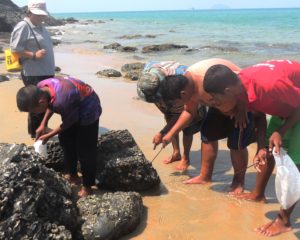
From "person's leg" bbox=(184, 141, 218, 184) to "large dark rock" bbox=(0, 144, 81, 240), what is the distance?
1.52m

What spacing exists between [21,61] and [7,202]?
2.83 metres

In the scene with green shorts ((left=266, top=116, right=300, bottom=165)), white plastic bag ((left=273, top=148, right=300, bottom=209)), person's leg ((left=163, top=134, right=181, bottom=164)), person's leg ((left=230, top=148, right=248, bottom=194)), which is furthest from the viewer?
person's leg ((left=163, top=134, right=181, bottom=164))

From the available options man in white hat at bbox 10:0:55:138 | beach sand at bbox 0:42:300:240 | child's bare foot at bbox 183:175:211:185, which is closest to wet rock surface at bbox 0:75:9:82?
beach sand at bbox 0:42:300:240

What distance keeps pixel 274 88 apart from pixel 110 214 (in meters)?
1.50

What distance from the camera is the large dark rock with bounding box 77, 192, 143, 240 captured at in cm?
309

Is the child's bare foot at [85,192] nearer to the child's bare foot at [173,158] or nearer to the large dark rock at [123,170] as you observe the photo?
the large dark rock at [123,170]

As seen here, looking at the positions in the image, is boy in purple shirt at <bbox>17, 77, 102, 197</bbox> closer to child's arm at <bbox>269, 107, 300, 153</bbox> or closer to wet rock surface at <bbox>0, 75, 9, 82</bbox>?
child's arm at <bbox>269, 107, 300, 153</bbox>

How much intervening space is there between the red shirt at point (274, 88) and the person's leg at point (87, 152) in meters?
1.37

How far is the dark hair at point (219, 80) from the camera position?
3.11 m

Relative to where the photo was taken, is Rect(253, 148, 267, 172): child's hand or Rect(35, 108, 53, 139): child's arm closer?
Rect(253, 148, 267, 172): child's hand

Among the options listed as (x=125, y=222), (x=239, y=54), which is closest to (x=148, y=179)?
(x=125, y=222)

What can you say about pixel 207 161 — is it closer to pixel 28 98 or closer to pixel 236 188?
pixel 236 188

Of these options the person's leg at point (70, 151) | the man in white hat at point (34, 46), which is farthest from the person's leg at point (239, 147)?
the man in white hat at point (34, 46)

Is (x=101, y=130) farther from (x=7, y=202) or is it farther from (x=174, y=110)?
(x=7, y=202)
